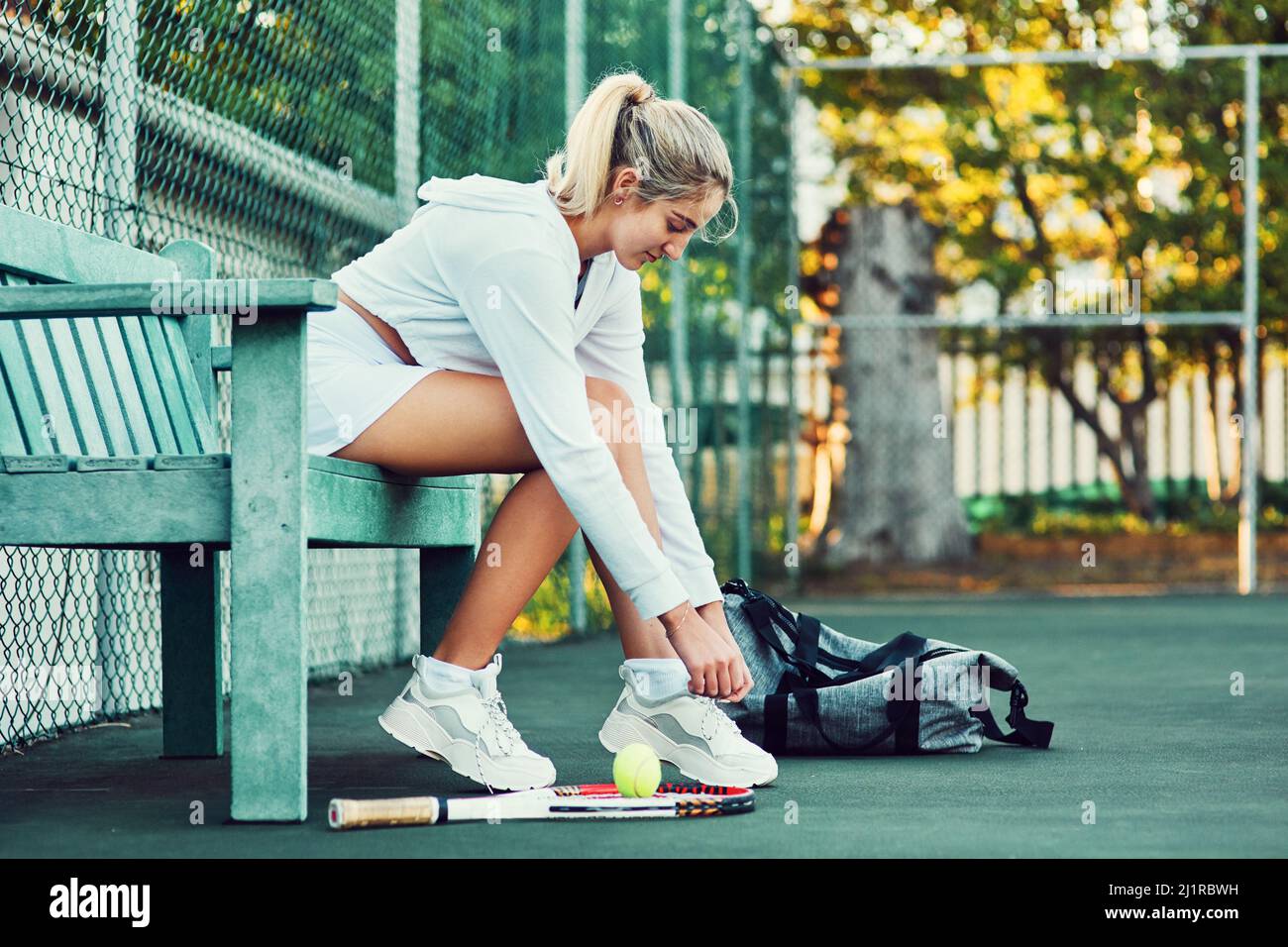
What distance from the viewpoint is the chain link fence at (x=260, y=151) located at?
146 inches

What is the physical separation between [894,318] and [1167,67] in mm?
2986

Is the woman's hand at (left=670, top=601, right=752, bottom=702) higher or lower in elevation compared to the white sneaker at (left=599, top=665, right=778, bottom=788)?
higher

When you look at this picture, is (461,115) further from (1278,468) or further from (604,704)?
(1278,468)

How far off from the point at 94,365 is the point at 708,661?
1.24 m

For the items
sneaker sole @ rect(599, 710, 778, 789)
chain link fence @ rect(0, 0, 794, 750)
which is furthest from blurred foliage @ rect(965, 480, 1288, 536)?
sneaker sole @ rect(599, 710, 778, 789)

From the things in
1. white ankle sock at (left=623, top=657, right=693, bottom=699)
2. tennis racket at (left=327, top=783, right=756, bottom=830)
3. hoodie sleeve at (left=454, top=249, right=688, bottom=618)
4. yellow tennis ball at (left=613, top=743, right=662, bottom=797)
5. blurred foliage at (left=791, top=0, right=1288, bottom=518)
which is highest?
blurred foliage at (left=791, top=0, right=1288, bottom=518)

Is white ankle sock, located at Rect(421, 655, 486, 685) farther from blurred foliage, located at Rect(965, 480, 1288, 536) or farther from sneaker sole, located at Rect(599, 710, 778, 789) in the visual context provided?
blurred foliage, located at Rect(965, 480, 1288, 536)

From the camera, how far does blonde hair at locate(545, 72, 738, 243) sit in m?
2.83

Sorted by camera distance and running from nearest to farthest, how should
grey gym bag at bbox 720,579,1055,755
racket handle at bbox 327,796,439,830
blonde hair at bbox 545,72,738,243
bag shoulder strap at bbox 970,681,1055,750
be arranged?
racket handle at bbox 327,796,439,830 < blonde hair at bbox 545,72,738,243 < grey gym bag at bbox 720,579,1055,755 < bag shoulder strap at bbox 970,681,1055,750

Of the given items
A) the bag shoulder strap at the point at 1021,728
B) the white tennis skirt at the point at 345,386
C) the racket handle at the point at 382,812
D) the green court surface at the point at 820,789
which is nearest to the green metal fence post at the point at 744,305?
the green court surface at the point at 820,789

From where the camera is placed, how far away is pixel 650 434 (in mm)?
3111

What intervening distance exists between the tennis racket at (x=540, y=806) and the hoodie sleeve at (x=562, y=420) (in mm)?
286

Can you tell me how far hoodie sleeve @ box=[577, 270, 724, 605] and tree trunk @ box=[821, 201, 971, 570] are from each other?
29.6 feet
